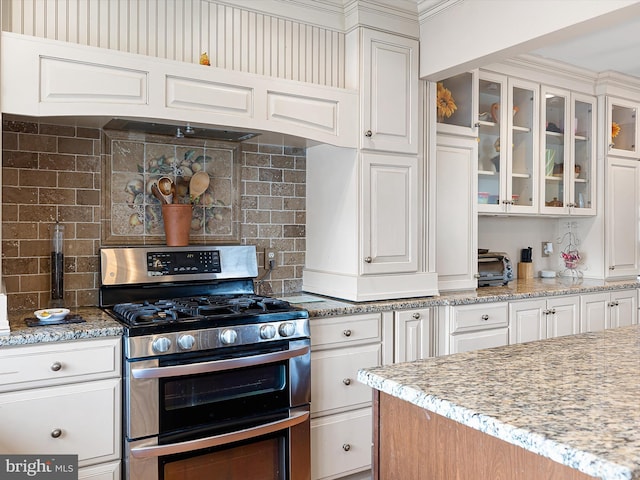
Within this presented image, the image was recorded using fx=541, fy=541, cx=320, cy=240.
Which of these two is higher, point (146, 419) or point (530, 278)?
point (530, 278)

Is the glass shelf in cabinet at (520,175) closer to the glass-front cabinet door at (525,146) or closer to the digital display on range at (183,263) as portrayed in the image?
the glass-front cabinet door at (525,146)

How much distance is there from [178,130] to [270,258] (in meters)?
0.91

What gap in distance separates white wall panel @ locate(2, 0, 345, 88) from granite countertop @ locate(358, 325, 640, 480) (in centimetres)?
185

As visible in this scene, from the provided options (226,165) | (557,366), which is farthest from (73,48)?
(557,366)

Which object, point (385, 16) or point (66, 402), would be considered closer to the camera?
point (66, 402)

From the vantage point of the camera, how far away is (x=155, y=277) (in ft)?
8.83

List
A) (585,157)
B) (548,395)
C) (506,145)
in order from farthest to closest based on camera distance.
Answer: (585,157)
(506,145)
(548,395)

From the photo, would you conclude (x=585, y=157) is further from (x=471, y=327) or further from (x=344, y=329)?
(x=344, y=329)

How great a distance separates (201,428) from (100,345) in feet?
1.72

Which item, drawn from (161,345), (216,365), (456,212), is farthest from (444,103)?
(161,345)

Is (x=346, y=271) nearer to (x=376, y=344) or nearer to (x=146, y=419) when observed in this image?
(x=376, y=344)

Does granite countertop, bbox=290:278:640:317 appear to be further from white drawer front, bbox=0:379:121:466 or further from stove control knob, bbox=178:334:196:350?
white drawer front, bbox=0:379:121:466

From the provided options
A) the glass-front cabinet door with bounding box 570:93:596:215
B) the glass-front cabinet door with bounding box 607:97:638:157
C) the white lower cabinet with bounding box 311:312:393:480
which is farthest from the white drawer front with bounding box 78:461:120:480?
the glass-front cabinet door with bounding box 607:97:638:157

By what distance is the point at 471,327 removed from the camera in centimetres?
311
